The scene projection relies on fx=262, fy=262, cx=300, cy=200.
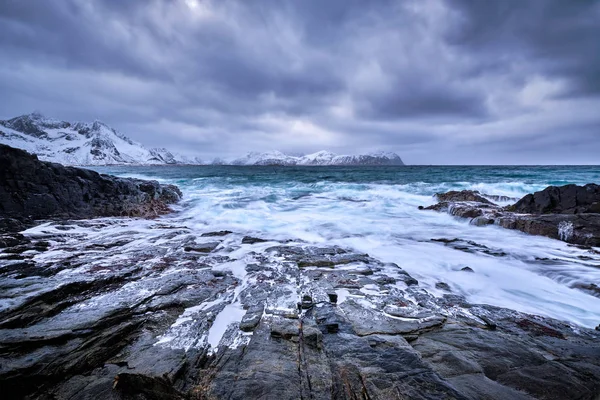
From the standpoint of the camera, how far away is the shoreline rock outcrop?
28.2ft

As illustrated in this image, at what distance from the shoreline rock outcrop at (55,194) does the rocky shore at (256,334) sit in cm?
318

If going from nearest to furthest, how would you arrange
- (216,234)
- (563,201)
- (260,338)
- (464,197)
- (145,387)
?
1. (145,387)
2. (260,338)
3. (216,234)
4. (563,201)
5. (464,197)

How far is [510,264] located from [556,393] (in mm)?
5581

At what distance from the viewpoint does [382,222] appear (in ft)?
40.8

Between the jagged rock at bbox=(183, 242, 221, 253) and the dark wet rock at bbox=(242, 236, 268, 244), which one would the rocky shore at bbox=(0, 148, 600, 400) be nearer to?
the jagged rock at bbox=(183, 242, 221, 253)

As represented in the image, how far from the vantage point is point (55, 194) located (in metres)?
9.80

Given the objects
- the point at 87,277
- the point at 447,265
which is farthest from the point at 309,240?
the point at 87,277

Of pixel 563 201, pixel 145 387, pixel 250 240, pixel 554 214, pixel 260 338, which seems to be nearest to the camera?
pixel 145 387

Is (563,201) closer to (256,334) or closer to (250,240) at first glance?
(250,240)

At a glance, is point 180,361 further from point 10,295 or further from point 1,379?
point 10,295

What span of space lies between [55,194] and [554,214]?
19.5 metres

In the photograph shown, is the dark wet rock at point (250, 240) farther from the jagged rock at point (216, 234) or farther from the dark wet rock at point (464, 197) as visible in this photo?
the dark wet rock at point (464, 197)

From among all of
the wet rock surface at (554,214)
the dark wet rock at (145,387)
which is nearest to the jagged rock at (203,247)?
the dark wet rock at (145,387)

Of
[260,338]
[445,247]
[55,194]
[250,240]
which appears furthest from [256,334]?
[55,194]
